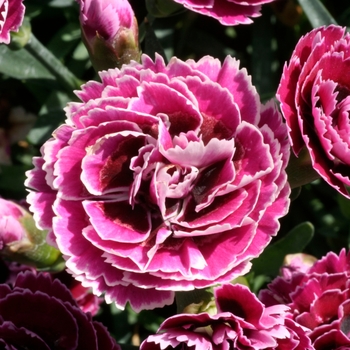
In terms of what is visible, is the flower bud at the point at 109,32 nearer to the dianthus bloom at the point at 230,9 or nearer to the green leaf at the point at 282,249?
the dianthus bloom at the point at 230,9

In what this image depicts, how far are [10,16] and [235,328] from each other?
22.7 inches

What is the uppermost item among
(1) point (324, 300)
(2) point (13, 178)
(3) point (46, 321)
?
(1) point (324, 300)

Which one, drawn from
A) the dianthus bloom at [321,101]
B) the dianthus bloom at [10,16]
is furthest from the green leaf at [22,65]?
the dianthus bloom at [321,101]

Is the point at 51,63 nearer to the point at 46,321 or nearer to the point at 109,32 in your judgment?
the point at 109,32

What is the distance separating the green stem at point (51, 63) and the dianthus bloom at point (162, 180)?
1.52ft

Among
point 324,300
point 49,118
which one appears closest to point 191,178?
point 324,300

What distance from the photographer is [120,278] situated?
798mm

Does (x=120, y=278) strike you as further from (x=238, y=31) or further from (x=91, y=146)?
(x=238, y=31)

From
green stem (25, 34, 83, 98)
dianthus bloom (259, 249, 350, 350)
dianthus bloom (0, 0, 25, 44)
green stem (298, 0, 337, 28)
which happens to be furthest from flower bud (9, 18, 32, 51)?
dianthus bloom (259, 249, 350, 350)

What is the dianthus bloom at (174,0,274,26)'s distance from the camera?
3.23 ft

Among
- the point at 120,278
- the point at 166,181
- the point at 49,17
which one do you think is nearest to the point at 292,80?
A: the point at 166,181

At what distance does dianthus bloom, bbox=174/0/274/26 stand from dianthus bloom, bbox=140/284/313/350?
42 cm

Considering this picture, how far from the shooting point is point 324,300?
3.19 ft

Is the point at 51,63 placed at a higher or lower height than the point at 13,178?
higher
